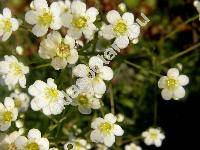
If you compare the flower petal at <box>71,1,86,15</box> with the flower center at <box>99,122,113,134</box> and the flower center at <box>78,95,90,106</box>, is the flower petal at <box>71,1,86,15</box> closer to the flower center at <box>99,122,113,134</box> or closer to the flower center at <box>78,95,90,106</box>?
the flower center at <box>78,95,90,106</box>

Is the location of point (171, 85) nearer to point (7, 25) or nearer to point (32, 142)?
point (32, 142)

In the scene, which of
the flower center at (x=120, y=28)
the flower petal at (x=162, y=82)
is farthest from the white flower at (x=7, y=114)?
the flower petal at (x=162, y=82)

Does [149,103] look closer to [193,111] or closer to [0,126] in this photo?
[193,111]

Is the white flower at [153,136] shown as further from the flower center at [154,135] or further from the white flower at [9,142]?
the white flower at [9,142]

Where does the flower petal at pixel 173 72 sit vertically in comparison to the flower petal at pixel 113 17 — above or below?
below

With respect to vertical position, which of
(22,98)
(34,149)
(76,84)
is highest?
(22,98)

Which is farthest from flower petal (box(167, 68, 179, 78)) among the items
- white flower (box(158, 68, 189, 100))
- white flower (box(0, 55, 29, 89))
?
white flower (box(0, 55, 29, 89))

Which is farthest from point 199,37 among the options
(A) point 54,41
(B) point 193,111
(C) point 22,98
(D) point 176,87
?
(A) point 54,41
